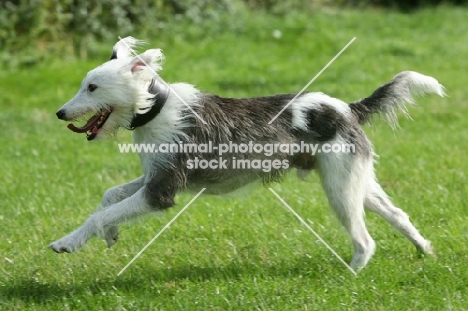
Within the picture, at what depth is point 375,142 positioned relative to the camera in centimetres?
936

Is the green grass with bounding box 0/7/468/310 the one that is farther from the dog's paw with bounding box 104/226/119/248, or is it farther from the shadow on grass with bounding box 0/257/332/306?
the dog's paw with bounding box 104/226/119/248

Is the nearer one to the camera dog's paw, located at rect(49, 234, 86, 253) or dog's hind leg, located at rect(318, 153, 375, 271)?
dog's paw, located at rect(49, 234, 86, 253)

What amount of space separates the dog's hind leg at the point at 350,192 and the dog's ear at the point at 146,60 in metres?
1.32

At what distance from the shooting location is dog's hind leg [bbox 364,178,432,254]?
5645 mm

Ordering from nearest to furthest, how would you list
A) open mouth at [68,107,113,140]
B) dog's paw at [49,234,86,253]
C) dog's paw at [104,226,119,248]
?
dog's paw at [49,234,86,253]
open mouth at [68,107,113,140]
dog's paw at [104,226,119,248]

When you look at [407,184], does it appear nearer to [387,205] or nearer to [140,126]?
[387,205]

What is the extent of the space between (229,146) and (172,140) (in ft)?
1.34

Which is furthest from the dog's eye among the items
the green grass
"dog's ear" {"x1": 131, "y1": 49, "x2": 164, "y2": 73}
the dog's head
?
the green grass

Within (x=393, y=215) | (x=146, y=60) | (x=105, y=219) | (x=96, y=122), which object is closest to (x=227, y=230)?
(x=393, y=215)

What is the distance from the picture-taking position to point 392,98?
5.67m

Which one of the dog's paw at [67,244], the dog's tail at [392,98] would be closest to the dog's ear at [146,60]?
the dog's paw at [67,244]

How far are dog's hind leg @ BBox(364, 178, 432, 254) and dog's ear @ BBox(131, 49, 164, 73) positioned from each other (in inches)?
70.7

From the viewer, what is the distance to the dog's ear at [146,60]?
515 cm

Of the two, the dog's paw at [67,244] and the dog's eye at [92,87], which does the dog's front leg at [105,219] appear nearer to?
the dog's paw at [67,244]
